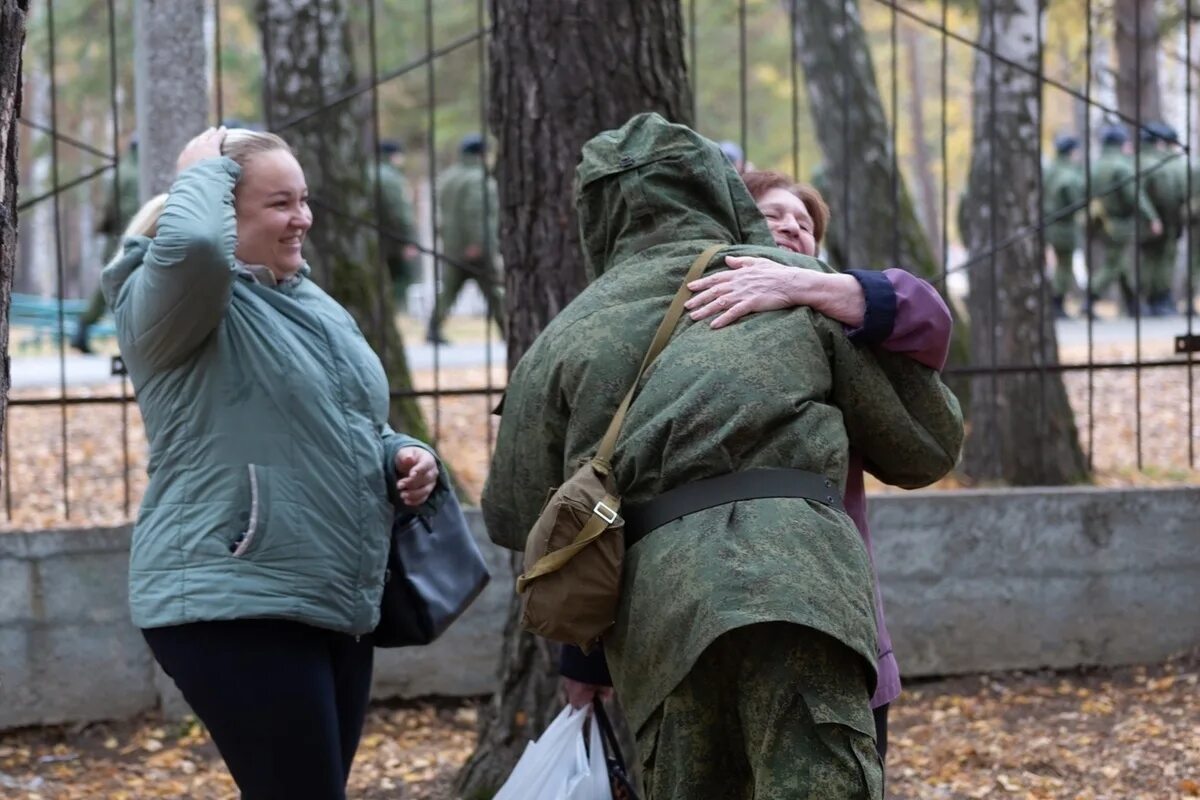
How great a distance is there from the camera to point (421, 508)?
3344 mm

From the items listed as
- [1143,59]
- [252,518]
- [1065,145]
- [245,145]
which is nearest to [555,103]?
[245,145]

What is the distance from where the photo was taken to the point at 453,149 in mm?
30672

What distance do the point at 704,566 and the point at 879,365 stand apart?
484 mm

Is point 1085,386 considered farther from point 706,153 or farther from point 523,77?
point 706,153

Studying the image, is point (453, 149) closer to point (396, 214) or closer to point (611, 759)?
point (396, 214)

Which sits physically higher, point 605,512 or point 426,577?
point 605,512

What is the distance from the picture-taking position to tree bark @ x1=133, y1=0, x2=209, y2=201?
19.0 feet

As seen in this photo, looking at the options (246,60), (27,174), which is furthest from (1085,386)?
(27,174)

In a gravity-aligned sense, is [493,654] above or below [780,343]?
below

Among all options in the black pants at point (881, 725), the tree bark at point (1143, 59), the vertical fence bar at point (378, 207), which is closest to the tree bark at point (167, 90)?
the vertical fence bar at point (378, 207)

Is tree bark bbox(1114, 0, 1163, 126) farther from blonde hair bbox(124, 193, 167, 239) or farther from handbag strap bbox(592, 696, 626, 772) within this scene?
blonde hair bbox(124, 193, 167, 239)

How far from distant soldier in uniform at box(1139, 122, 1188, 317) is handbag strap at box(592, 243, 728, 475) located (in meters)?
12.7

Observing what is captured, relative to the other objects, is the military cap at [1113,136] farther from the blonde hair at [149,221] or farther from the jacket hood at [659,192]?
the blonde hair at [149,221]

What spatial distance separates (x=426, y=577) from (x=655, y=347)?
944 millimetres
